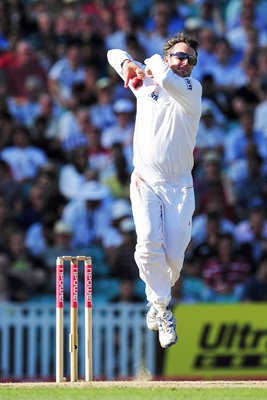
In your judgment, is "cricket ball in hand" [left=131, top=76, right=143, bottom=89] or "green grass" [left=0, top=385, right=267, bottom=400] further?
"cricket ball in hand" [left=131, top=76, right=143, bottom=89]

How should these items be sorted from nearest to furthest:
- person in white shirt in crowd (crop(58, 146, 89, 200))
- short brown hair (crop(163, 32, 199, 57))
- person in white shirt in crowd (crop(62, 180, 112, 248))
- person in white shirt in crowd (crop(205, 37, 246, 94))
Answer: short brown hair (crop(163, 32, 199, 57)), person in white shirt in crowd (crop(62, 180, 112, 248)), person in white shirt in crowd (crop(58, 146, 89, 200)), person in white shirt in crowd (crop(205, 37, 246, 94))

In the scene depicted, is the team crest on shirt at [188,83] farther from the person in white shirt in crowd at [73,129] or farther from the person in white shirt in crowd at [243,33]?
the person in white shirt in crowd at [243,33]

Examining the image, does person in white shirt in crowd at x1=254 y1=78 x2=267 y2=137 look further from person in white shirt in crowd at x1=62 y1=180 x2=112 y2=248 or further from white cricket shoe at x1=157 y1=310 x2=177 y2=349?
white cricket shoe at x1=157 y1=310 x2=177 y2=349

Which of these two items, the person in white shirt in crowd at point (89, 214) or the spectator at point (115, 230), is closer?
the spectator at point (115, 230)

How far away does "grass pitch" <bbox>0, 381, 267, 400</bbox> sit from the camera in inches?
317

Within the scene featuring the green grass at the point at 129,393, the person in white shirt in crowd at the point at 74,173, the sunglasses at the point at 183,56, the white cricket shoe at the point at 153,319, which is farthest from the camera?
the person in white shirt in crowd at the point at 74,173

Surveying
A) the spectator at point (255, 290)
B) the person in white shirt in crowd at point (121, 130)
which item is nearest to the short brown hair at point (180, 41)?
the spectator at point (255, 290)

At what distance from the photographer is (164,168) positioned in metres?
8.77

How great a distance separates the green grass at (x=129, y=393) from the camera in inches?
316

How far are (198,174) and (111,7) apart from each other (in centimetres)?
294

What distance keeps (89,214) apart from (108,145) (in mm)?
938

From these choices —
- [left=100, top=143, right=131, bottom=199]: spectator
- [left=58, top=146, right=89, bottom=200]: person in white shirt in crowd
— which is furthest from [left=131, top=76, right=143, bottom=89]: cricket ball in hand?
[left=100, top=143, right=131, bottom=199]: spectator

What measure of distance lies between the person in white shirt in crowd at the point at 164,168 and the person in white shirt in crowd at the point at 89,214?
4774 millimetres

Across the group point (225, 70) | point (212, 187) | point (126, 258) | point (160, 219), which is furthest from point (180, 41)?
point (225, 70)
